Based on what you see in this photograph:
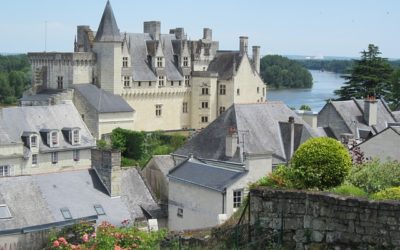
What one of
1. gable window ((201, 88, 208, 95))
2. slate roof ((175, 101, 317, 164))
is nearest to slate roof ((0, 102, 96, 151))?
slate roof ((175, 101, 317, 164))

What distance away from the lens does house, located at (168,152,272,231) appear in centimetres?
2095

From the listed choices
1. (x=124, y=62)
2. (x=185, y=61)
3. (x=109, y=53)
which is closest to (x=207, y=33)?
(x=185, y=61)

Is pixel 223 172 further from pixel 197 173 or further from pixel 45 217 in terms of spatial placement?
pixel 45 217

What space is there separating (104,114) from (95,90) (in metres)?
4.15

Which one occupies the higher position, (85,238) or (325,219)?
(325,219)

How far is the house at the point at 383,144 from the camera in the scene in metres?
23.3

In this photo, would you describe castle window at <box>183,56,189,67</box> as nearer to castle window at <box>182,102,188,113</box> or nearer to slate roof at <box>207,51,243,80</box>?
slate roof at <box>207,51,243,80</box>

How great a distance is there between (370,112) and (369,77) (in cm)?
2487

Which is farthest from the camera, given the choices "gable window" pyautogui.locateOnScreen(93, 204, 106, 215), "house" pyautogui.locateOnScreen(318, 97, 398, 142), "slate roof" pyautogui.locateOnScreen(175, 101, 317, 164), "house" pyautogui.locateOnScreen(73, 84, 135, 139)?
"house" pyautogui.locateOnScreen(73, 84, 135, 139)

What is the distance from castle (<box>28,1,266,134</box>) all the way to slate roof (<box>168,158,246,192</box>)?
30.8 meters

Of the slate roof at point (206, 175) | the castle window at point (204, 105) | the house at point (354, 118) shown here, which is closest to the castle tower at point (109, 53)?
the castle window at point (204, 105)

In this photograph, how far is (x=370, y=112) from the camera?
3991 centimetres

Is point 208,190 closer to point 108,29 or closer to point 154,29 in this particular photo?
point 108,29

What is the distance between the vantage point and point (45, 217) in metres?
21.7
